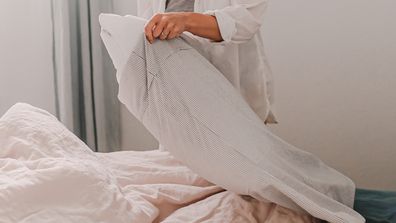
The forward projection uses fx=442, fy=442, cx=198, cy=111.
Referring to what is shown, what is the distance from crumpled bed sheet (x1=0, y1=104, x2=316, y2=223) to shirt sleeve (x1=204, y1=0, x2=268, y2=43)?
0.37 meters

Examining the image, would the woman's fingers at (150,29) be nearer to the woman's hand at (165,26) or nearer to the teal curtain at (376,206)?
the woman's hand at (165,26)

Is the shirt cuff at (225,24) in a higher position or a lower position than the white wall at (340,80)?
higher

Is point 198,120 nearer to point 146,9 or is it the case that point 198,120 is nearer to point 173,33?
point 173,33

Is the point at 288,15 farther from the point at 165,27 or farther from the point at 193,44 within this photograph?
the point at 165,27

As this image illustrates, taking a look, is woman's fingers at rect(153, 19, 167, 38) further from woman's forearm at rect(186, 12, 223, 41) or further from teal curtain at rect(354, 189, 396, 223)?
teal curtain at rect(354, 189, 396, 223)

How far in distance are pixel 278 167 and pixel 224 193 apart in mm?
206

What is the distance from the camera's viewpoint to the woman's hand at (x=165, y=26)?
0.85 meters

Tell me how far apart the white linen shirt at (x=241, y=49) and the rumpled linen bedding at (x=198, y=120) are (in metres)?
0.11

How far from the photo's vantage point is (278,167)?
92 centimetres

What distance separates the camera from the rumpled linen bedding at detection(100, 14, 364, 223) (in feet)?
2.78

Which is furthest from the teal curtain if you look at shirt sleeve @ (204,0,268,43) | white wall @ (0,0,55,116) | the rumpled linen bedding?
white wall @ (0,0,55,116)

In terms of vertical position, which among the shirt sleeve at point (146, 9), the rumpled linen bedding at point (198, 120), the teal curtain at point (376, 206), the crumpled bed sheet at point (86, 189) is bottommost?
the teal curtain at point (376, 206)

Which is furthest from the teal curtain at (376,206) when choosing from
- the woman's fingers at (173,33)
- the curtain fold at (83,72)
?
the curtain fold at (83,72)

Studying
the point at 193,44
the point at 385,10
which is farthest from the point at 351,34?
the point at 193,44
